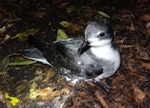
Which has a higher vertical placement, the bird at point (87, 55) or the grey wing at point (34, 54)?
the bird at point (87, 55)

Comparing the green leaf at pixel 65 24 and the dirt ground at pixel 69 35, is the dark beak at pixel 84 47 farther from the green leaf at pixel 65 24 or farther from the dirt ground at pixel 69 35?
the green leaf at pixel 65 24

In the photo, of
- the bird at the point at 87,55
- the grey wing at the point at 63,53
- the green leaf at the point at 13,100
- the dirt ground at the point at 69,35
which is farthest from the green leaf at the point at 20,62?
the green leaf at the point at 13,100

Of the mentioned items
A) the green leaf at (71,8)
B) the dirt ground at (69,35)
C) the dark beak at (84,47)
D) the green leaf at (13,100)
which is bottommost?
the green leaf at (13,100)

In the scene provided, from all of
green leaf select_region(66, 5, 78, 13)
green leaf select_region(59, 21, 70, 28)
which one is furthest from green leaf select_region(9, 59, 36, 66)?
green leaf select_region(66, 5, 78, 13)

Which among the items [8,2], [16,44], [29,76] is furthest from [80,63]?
[8,2]

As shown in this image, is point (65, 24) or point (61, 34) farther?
point (65, 24)

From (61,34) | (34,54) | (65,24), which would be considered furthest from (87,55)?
(65,24)

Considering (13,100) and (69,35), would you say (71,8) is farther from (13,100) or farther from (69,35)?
(13,100)
